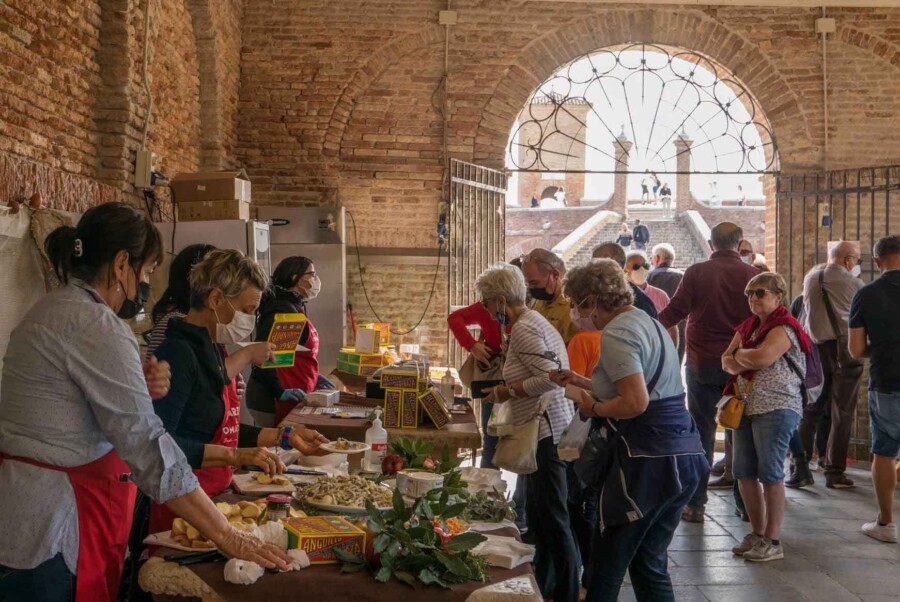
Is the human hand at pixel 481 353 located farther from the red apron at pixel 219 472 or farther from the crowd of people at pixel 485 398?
the red apron at pixel 219 472

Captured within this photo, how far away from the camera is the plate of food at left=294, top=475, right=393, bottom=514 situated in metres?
2.71

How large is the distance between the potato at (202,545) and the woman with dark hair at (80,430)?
0.13 meters

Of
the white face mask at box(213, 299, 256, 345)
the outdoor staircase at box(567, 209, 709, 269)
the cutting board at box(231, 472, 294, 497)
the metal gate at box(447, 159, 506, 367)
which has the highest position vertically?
the outdoor staircase at box(567, 209, 709, 269)

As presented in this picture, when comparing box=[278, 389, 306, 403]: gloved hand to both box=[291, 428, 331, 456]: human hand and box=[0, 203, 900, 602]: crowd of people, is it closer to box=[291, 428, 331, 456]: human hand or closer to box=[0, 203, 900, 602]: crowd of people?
box=[0, 203, 900, 602]: crowd of people

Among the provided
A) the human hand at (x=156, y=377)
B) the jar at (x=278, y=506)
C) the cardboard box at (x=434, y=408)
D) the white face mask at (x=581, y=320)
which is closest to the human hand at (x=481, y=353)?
the cardboard box at (x=434, y=408)

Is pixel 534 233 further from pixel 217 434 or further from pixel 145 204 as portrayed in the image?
pixel 217 434

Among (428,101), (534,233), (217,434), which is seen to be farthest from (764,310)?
(534,233)

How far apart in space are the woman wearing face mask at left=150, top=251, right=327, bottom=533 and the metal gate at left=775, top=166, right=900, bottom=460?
692 cm

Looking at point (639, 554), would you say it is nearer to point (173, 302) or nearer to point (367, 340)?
point (173, 302)

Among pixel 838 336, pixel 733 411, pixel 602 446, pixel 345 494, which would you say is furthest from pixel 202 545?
pixel 838 336

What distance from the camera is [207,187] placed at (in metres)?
6.41

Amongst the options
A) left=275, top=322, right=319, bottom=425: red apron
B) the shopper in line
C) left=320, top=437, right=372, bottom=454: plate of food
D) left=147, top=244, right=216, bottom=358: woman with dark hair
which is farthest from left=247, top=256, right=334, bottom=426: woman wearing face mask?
the shopper in line

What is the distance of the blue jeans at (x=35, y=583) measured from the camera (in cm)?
213

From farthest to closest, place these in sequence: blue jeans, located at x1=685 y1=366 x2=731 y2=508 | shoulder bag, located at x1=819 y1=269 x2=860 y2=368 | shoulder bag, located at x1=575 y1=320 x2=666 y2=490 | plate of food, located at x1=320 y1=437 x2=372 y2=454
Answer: shoulder bag, located at x1=819 y1=269 x2=860 y2=368 → blue jeans, located at x1=685 y1=366 x2=731 y2=508 → plate of food, located at x1=320 y1=437 x2=372 y2=454 → shoulder bag, located at x1=575 y1=320 x2=666 y2=490
